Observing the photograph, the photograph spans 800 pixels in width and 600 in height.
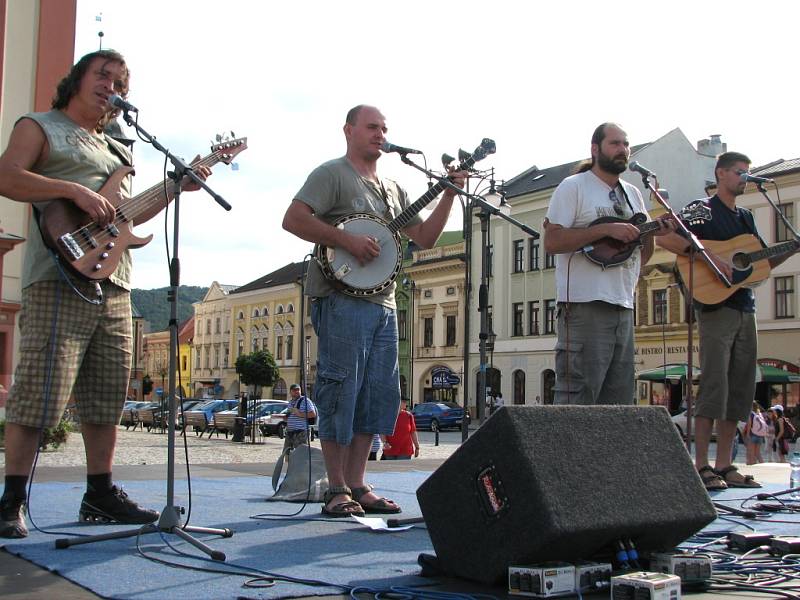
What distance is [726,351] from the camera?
236 inches

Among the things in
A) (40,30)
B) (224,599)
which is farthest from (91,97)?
(40,30)

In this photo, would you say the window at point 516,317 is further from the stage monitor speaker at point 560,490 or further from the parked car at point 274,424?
the stage monitor speaker at point 560,490

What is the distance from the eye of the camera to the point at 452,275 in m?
53.9

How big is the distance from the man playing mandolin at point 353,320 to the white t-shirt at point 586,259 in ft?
2.07

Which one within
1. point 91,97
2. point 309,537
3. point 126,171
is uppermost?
point 91,97

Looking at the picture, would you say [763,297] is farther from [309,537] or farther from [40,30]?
[309,537]

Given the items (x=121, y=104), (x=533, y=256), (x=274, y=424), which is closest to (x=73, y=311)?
(x=121, y=104)

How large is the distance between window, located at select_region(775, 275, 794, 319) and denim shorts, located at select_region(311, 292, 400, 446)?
3557cm

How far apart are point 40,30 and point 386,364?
2179 centimetres

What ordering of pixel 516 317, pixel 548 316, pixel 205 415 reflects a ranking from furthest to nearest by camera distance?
pixel 516 317 → pixel 548 316 → pixel 205 415

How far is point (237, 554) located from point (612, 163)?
3.02 metres

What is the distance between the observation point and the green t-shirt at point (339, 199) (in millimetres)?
4797

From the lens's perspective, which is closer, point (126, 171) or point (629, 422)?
point (629, 422)

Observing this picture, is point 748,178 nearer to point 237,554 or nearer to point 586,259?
point 586,259
